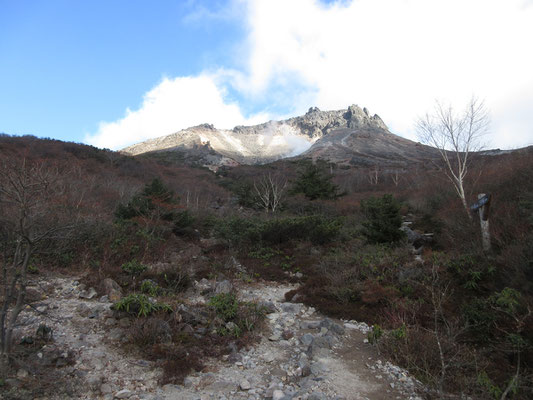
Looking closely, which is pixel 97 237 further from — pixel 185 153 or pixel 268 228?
pixel 185 153

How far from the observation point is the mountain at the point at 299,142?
6394cm

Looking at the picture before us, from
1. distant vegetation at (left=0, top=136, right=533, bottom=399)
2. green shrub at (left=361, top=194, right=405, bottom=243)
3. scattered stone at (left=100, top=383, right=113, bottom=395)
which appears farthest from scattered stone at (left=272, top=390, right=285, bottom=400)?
green shrub at (left=361, top=194, right=405, bottom=243)

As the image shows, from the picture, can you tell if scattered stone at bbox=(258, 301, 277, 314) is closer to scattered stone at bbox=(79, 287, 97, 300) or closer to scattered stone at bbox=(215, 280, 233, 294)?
scattered stone at bbox=(215, 280, 233, 294)

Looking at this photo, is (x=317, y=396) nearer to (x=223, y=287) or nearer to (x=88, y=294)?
(x=223, y=287)

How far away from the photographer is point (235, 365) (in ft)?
13.9

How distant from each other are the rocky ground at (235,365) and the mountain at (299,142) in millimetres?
51647

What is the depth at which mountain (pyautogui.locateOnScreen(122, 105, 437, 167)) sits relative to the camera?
63.9 meters

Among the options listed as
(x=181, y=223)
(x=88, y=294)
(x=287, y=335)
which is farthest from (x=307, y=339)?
(x=181, y=223)

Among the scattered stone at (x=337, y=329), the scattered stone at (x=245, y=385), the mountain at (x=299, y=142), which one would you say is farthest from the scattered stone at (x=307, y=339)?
the mountain at (x=299, y=142)

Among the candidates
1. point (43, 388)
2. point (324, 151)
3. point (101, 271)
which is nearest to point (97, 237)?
point (101, 271)

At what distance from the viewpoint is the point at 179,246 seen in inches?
464

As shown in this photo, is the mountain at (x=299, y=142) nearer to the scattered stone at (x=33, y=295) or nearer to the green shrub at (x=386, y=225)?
the green shrub at (x=386, y=225)

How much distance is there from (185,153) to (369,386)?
68.1 m

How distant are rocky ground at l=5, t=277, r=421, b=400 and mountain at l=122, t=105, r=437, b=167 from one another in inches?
2033
